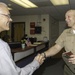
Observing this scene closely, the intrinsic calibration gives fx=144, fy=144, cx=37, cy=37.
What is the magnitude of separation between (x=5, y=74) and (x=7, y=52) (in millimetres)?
158

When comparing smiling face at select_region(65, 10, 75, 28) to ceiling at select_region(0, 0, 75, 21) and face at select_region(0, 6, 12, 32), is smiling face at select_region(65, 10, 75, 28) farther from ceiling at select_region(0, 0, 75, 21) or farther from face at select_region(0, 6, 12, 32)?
ceiling at select_region(0, 0, 75, 21)

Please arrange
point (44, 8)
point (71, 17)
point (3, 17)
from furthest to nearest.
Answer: point (44, 8) < point (71, 17) < point (3, 17)

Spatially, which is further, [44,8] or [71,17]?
[44,8]

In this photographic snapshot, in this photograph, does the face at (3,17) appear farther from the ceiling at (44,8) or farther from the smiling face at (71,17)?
the ceiling at (44,8)

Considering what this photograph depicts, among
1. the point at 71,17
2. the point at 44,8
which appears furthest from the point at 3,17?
the point at 44,8

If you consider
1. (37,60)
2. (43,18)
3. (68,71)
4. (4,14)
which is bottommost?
(68,71)

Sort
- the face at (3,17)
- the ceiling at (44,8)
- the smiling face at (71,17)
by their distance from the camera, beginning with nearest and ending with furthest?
the face at (3,17), the smiling face at (71,17), the ceiling at (44,8)

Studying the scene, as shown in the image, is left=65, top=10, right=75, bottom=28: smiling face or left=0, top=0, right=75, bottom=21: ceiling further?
left=0, top=0, right=75, bottom=21: ceiling

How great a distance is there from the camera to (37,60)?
1.51 m

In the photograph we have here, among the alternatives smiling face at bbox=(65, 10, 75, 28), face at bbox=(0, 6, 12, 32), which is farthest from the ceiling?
face at bbox=(0, 6, 12, 32)

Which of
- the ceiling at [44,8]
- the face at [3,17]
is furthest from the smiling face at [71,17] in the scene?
the ceiling at [44,8]

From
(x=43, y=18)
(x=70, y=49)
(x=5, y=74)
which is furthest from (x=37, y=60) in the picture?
(x=43, y=18)

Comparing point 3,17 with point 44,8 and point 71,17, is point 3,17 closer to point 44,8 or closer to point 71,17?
point 71,17

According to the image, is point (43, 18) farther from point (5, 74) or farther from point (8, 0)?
point (5, 74)
